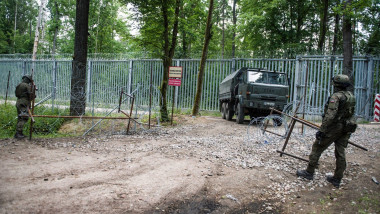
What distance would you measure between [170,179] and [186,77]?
39.7 feet

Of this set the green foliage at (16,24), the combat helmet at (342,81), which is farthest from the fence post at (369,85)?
the green foliage at (16,24)

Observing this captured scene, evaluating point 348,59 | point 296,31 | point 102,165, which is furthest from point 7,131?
point 296,31

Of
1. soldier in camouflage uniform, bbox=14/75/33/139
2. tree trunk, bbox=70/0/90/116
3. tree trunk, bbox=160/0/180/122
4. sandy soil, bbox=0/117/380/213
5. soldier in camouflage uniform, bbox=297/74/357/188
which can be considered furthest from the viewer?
tree trunk, bbox=160/0/180/122

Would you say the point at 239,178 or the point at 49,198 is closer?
the point at 49,198

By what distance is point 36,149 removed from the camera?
Result: 6.30 m

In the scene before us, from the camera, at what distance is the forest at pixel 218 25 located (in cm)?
1084

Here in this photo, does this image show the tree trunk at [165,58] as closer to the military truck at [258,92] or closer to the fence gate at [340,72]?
the military truck at [258,92]

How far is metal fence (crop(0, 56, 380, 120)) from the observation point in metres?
12.9

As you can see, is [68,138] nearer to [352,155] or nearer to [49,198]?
[49,198]

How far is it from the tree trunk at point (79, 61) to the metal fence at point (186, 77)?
0.46 m

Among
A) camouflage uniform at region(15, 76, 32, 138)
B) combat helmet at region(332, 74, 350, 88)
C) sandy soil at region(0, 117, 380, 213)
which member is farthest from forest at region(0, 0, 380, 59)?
combat helmet at region(332, 74, 350, 88)

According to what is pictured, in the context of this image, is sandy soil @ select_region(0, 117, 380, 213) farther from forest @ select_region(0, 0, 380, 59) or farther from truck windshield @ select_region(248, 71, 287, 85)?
forest @ select_region(0, 0, 380, 59)

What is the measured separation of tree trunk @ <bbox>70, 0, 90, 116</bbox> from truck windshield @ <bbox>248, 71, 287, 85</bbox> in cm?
676

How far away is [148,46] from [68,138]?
513 centimetres
